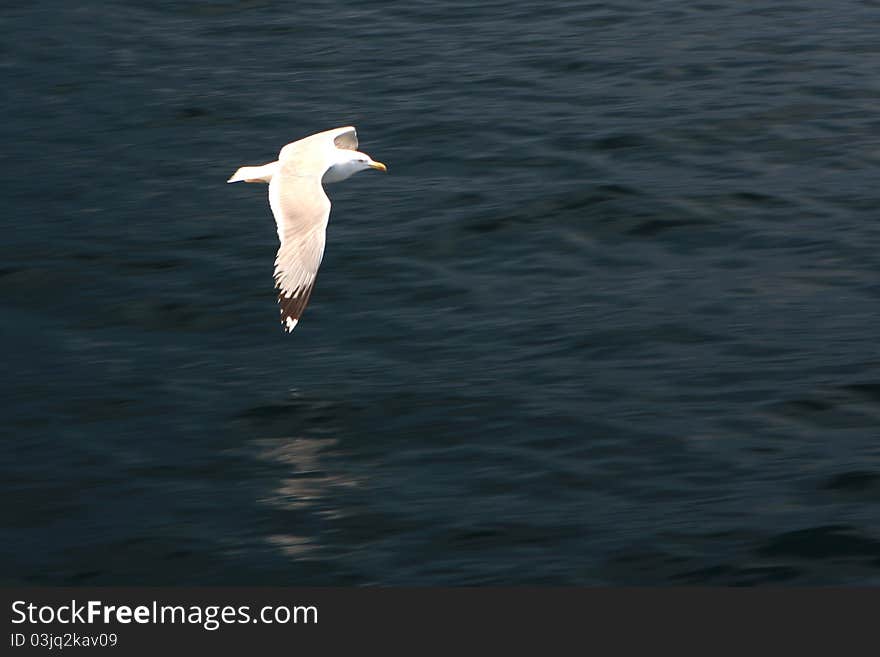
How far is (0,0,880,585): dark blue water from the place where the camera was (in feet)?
35.3

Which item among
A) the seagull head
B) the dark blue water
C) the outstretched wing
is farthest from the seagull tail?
the dark blue water

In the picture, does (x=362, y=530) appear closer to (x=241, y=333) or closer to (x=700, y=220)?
(x=241, y=333)

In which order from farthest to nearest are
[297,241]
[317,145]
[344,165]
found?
[317,145] < [344,165] < [297,241]

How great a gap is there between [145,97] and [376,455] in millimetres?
8525

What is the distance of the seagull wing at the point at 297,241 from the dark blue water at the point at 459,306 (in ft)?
1.96

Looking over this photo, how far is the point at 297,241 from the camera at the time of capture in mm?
12859

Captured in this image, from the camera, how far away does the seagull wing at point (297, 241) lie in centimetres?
1265

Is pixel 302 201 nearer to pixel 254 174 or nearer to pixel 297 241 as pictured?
pixel 297 241

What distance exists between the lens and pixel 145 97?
741 inches

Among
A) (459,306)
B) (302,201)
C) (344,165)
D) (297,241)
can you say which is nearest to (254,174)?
(302,201)

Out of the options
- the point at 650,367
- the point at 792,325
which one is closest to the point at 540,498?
the point at 650,367

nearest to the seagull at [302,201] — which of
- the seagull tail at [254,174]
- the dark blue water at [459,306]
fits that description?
the seagull tail at [254,174]

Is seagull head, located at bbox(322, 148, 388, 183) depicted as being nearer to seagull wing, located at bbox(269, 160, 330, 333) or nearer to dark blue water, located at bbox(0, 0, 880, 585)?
dark blue water, located at bbox(0, 0, 880, 585)

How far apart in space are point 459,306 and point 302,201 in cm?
162
